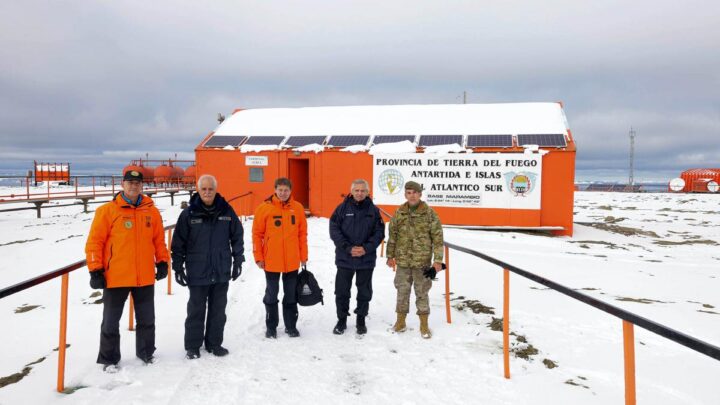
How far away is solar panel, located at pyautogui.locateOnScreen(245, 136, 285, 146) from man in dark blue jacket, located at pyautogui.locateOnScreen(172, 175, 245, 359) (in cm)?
1134

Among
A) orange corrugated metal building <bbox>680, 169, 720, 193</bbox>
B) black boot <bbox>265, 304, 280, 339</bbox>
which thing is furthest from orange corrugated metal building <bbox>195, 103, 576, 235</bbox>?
orange corrugated metal building <bbox>680, 169, 720, 193</bbox>

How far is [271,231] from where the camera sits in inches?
170

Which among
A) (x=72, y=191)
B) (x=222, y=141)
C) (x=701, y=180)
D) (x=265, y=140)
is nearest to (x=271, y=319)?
(x=265, y=140)

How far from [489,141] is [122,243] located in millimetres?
12338

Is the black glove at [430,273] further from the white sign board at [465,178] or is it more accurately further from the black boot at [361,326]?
the white sign board at [465,178]

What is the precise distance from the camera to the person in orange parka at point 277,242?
4324 mm

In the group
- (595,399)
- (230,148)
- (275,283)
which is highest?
(230,148)

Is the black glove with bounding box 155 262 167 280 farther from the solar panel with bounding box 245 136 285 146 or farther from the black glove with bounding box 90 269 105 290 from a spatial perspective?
the solar panel with bounding box 245 136 285 146

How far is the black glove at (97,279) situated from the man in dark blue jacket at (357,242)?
224 cm

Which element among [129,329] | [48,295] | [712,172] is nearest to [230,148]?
→ [48,295]

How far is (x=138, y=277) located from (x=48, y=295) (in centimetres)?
418

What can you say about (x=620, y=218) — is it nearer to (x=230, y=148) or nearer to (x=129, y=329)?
(x=230, y=148)

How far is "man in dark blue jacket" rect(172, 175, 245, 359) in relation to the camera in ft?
12.6

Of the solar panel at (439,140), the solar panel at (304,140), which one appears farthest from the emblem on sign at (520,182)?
the solar panel at (304,140)
